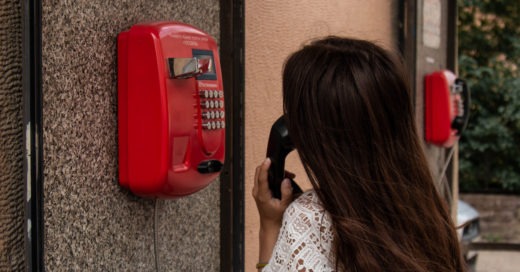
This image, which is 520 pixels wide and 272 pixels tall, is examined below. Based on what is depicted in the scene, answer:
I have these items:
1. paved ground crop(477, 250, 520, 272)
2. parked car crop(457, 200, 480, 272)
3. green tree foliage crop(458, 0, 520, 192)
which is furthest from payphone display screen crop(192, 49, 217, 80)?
green tree foliage crop(458, 0, 520, 192)

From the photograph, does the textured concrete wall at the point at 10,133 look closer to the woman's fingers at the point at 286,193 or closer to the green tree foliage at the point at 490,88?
the woman's fingers at the point at 286,193

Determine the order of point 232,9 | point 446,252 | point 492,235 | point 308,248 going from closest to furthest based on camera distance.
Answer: point 308,248
point 446,252
point 232,9
point 492,235

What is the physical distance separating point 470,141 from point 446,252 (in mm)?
8015

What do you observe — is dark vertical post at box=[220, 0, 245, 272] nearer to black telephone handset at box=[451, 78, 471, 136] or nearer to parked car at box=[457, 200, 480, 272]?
black telephone handset at box=[451, 78, 471, 136]

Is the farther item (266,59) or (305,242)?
(266,59)

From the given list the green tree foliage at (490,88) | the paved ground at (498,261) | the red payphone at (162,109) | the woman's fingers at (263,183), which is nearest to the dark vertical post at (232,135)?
the red payphone at (162,109)

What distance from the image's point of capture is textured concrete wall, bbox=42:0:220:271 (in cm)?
152

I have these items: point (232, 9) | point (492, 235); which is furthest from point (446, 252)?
point (492, 235)

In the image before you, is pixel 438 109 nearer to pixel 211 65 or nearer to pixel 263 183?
pixel 211 65

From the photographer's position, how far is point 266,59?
2717 millimetres

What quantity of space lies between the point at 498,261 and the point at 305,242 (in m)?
7.23

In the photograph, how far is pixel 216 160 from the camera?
185cm

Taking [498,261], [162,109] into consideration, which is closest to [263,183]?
[162,109]

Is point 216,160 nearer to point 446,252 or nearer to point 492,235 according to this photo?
point 446,252
